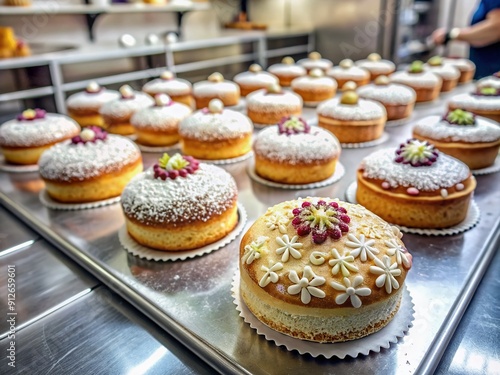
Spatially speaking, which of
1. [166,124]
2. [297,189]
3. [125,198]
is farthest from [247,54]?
[125,198]

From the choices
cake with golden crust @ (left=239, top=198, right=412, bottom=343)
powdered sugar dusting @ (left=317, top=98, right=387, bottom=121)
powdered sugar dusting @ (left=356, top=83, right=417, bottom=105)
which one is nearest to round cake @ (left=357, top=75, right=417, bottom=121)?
powdered sugar dusting @ (left=356, top=83, right=417, bottom=105)

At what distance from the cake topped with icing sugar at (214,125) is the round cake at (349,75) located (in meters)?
1.75

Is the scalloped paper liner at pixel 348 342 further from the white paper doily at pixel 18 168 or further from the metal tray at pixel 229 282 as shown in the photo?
the white paper doily at pixel 18 168

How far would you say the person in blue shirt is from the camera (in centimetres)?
360

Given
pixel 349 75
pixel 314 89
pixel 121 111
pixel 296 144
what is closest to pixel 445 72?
pixel 349 75

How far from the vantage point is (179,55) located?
559cm

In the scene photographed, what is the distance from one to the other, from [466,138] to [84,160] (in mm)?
1912

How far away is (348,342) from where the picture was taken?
3.69 feet

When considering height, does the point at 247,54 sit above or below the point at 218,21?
below

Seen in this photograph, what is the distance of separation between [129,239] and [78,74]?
11.6 feet

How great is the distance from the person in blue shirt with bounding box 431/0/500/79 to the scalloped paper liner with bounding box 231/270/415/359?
3.35 meters

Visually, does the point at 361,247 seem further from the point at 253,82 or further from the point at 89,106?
the point at 253,82

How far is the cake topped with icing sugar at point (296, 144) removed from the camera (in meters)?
2.05

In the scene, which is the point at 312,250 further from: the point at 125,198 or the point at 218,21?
the point at 218,21
